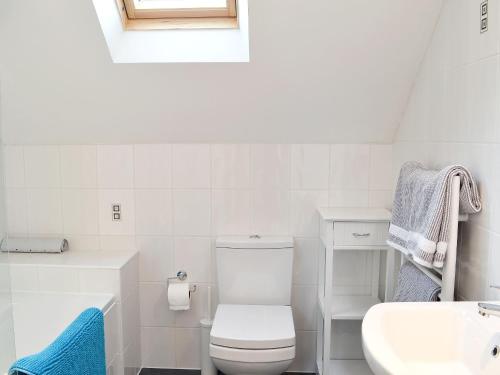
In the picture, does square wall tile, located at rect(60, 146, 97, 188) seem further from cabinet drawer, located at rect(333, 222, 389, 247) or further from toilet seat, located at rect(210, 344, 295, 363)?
cabinet drawer, located at rect(333, 222, 389, 247)

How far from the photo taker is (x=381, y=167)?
2.62 m

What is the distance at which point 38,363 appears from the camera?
3.25ft

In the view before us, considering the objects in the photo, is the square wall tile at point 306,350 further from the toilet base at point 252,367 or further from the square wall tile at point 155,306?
Result: the square wall tile at point 155,306

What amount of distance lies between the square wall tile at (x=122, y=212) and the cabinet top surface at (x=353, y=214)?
1.07 metres

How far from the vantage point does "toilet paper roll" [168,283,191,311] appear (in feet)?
8.52

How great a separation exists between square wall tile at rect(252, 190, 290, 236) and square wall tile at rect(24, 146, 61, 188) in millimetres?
1136

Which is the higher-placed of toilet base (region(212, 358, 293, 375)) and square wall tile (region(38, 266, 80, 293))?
square wall tile (region(38, 266, 80, 293))

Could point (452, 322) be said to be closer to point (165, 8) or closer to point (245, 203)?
point (245, 203)

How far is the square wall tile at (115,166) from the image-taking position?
8.73ft

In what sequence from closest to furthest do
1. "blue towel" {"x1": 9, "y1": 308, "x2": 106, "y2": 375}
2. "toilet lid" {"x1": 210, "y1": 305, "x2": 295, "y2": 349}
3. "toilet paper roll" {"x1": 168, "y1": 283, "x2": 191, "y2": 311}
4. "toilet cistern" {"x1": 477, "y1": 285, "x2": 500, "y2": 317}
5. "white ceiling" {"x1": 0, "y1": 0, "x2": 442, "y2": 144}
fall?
"blue towel" {"x1": 9, "y1": 308, "x2": 106, "y2": 375} < "toilet cistern" {"x1": 477, "y1": 285, "x2": 500, "y2": 317} < "white ceiling" {"x1": 0, "y1": 0, "x2": 442, "y2": 144} < "toilet lid" {"x1": 210, "y1": 305, "x2": 295, "y2": 349} < "toilet paper roll" {"x1": 168, "y1": 283, "x2": 191, "y2": 311}

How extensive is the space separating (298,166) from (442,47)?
3.18 ft

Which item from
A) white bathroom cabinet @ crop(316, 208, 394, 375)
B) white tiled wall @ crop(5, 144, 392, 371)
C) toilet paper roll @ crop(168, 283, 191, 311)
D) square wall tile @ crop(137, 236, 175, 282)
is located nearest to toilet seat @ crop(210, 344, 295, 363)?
white bathroom cabinet @ crop(316, 208, 394, 375)

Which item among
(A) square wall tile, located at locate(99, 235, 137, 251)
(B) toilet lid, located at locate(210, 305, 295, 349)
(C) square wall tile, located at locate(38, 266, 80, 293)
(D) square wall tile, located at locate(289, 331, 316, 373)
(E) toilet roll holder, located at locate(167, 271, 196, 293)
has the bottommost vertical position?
(D) square wall tile, located at locate(289, 331, 316, 373)

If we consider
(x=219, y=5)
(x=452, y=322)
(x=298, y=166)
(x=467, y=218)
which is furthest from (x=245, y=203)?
(x=452, y=322)
